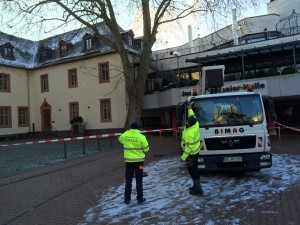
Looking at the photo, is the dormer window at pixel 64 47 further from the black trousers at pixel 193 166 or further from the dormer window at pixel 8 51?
the black trousers at pixel 193 166

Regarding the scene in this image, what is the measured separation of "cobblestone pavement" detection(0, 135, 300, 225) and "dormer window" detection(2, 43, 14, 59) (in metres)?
26.7

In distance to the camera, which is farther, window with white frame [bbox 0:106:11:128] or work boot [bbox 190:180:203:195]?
window with white frame [bbox 0:106:11:128]

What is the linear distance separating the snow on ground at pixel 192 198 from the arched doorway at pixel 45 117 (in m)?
29.1

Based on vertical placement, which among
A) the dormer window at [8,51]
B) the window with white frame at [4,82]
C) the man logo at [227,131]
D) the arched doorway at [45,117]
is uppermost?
the dormer window at [8,51]

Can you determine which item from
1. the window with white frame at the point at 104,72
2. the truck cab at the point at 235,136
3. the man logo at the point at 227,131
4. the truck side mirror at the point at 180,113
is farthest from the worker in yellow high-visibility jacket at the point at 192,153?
the window with white frame at the point at 104,72

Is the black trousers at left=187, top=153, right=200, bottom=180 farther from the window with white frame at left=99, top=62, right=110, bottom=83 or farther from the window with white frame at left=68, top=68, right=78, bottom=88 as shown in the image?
the window with white frame at left=68, top=68, right=78, bottom=88

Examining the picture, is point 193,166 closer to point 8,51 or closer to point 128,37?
point 128,37

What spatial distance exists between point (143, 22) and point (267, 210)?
1911cm

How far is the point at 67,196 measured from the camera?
847cm

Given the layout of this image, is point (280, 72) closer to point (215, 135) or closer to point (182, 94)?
point (182, 94)

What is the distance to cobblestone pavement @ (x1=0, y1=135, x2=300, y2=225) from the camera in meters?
6.30

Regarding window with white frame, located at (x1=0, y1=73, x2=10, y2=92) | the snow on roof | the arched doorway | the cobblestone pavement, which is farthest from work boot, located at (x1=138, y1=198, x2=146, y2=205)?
the arched doorway

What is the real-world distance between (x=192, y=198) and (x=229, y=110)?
9.81 ft

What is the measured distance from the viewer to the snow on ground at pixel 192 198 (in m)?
6.21
